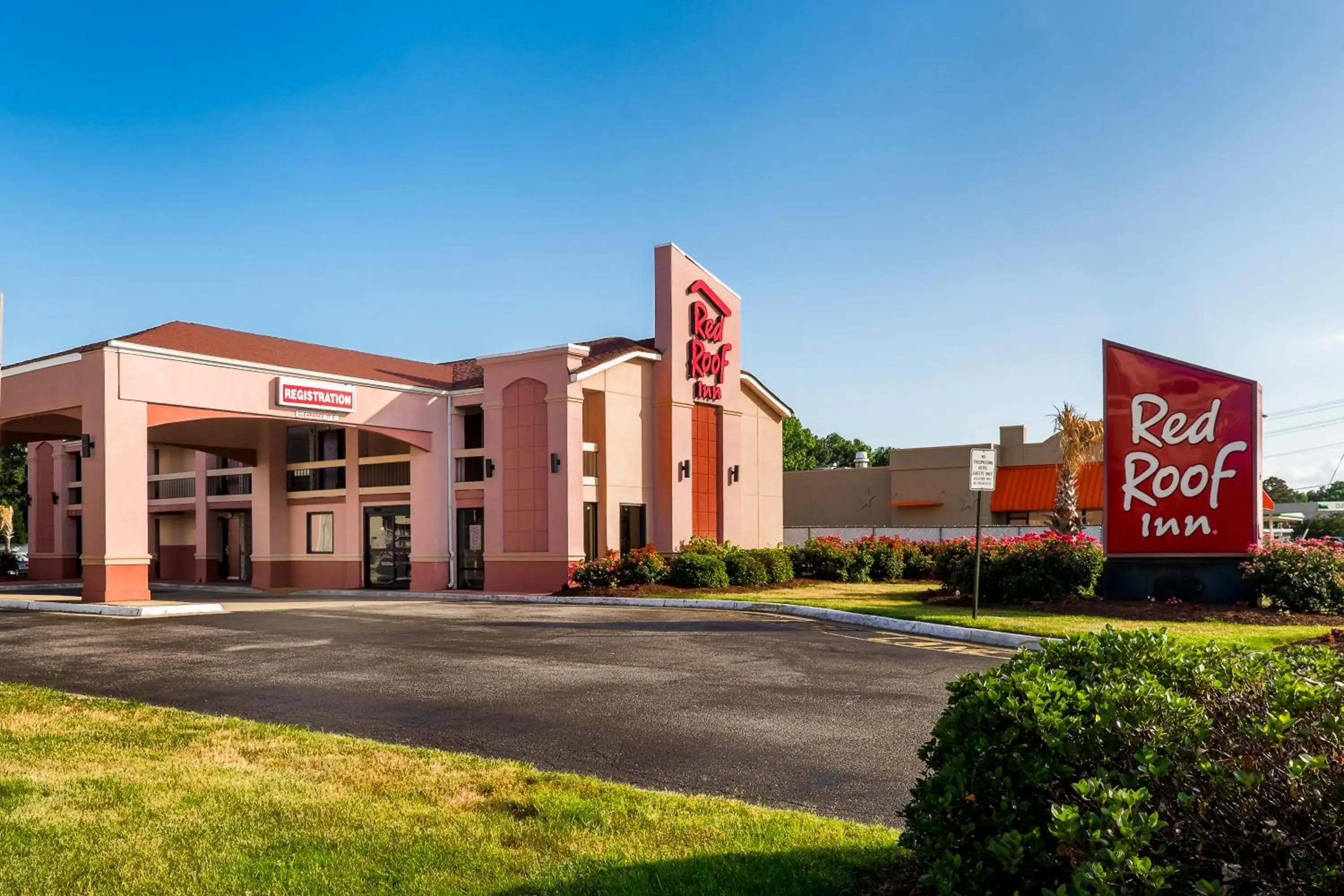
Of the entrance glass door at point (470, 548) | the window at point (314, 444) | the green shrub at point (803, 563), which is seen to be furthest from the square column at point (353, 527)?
the green shrub at point (803, 563)

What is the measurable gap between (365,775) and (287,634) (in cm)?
1100

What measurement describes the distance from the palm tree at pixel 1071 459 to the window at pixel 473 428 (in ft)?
60.8

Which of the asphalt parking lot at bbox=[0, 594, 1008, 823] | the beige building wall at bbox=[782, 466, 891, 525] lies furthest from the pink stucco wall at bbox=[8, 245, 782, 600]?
the beige building wall at bbox=[782, 466, 891, 525]

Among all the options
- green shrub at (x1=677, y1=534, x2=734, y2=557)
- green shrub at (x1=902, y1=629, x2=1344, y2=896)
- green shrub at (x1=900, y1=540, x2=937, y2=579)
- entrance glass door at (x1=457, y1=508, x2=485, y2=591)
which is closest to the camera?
green shrub at (x1=902, y1=629, x2=1344, y2=896)

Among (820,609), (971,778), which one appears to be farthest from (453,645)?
(971,778)

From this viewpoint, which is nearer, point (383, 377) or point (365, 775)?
point (365, 775)

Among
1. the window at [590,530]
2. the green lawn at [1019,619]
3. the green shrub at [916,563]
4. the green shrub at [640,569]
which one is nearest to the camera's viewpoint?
the green lawn at [1019,619]

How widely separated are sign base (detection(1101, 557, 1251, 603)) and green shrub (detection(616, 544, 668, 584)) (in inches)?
439

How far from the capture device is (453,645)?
15.4 meters

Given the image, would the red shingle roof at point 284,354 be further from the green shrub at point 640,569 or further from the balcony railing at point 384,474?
→ the green shrub at point 640,569

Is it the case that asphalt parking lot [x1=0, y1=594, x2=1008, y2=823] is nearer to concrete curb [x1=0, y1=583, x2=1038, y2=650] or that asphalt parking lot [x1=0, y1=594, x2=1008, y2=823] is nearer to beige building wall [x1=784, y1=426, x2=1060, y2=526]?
concrete curb [x1=0, y1=583, x2=1038, y2=650]

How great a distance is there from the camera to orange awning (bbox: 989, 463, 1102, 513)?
4650cm

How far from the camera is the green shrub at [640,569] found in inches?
1079

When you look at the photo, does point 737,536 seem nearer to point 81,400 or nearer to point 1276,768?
point 81,400
